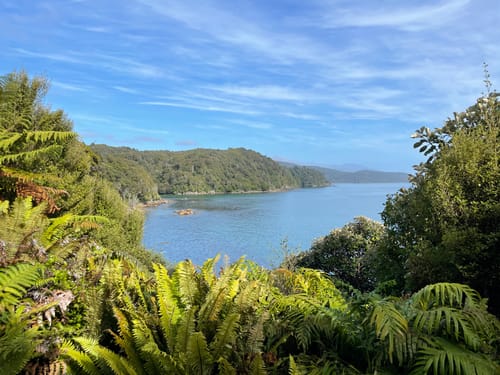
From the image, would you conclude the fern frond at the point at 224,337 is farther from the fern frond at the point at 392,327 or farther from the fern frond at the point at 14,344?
the fern frond at the point at 14,344

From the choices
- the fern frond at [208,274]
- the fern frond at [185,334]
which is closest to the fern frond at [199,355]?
the fern frond at [185,334]

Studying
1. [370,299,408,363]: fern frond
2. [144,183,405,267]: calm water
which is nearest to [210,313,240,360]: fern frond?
[370,299,408,363]: fern frond

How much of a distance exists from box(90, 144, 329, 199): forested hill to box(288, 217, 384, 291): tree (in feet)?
300

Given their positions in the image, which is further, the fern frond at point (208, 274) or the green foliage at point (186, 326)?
the fern frond at point (208, 274)

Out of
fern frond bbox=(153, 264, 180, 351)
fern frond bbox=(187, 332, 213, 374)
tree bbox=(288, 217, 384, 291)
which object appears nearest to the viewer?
fern frond bbox=(187, 332, 213, 374)

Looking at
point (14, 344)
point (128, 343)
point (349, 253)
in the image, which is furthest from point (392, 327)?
point (349, 253)

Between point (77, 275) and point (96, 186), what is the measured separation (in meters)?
14.1

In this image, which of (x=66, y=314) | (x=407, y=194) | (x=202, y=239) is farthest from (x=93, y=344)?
(x=202, y=239)

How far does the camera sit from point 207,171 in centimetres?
12575

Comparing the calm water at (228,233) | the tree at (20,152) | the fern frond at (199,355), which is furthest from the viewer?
the calm water at (228,233)

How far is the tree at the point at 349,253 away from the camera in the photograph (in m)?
11.3

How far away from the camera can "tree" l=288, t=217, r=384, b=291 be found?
36.9ft

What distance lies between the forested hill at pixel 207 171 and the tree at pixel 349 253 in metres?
91.3

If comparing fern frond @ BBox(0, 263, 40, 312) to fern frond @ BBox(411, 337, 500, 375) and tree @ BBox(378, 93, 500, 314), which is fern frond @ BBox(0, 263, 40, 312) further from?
tree @ BBox(378, 93, 500, 314)
